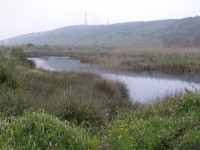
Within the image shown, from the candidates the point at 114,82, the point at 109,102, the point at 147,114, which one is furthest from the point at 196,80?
the point at 147,114

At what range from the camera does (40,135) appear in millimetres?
7551

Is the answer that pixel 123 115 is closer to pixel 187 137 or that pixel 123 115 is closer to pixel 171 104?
pixel 171 104

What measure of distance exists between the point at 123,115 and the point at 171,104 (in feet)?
6.13

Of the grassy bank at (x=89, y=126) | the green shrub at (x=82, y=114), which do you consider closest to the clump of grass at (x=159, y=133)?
the grassy bank at (x=89, y=126)

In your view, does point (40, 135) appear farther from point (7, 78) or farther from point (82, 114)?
point (7, 78)

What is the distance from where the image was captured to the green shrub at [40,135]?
7223 mm

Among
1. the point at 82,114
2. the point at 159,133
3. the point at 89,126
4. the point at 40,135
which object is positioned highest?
the point at 40,135

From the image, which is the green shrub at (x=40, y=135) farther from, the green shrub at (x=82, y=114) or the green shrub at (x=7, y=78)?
the green shrub at (x=7, y=78)

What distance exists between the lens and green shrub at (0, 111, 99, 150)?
7.22 m

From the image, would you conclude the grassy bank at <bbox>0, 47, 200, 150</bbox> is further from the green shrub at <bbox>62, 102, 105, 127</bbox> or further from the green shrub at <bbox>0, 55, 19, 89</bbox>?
the green shrub at <bbox>0, 55, 19, 89</bbox>

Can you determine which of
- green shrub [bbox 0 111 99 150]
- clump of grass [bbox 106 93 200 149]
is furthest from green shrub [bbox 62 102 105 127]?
green shrub [bbox 0 111 99 150]

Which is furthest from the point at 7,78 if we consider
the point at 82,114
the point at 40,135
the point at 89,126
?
the point at 40,135

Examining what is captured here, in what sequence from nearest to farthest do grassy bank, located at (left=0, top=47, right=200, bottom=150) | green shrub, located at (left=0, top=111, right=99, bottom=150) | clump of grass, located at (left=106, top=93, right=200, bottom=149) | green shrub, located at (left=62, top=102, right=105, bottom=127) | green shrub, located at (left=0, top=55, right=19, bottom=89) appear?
green shrub, located at (left=0, top=111, right=99, bottom=150) < grassy bank, located at (left=0, top=47, right=200, bottom=150) < clump of grass, located at (left=106, top=93, right=200, bottom=149) < green shrub, located at (left=62, top=102, right=105, bottom=127) < green shrub, located at (left=0, top=55, right=19, bottom=89)

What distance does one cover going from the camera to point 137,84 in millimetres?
27953
